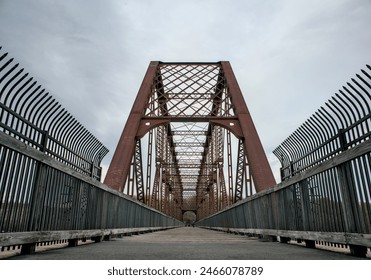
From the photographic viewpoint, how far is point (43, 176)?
157 inches

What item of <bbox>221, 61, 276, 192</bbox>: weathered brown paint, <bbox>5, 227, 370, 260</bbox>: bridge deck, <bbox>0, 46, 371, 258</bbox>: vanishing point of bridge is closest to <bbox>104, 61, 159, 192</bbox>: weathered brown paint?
<bbox>0, 46, 371, 258</bbox>: vanishing point of bridge

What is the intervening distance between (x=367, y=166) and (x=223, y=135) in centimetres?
2774

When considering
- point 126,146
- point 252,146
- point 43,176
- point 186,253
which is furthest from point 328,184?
point 126,146

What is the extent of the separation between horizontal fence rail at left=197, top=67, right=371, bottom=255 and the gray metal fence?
369 cm

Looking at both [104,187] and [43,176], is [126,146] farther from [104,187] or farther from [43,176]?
[43,176]

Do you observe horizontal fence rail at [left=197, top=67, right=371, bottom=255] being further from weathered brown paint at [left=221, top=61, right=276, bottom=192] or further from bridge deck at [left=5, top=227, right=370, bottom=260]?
weathered brown paint at [left=221, top=61, right=276, bottom=192]

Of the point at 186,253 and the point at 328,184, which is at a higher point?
the point at 328,184

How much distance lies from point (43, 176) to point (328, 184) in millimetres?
3761

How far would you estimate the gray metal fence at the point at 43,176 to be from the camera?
329 cm

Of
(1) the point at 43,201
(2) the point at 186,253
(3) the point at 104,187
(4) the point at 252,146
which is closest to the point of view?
(2) the point at 186,253

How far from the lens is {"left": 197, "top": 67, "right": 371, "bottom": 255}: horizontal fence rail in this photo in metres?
3.40

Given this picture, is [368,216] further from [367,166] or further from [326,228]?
[326,228]

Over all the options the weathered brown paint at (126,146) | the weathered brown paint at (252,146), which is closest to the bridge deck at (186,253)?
the weathered brown paint at (252,146)
